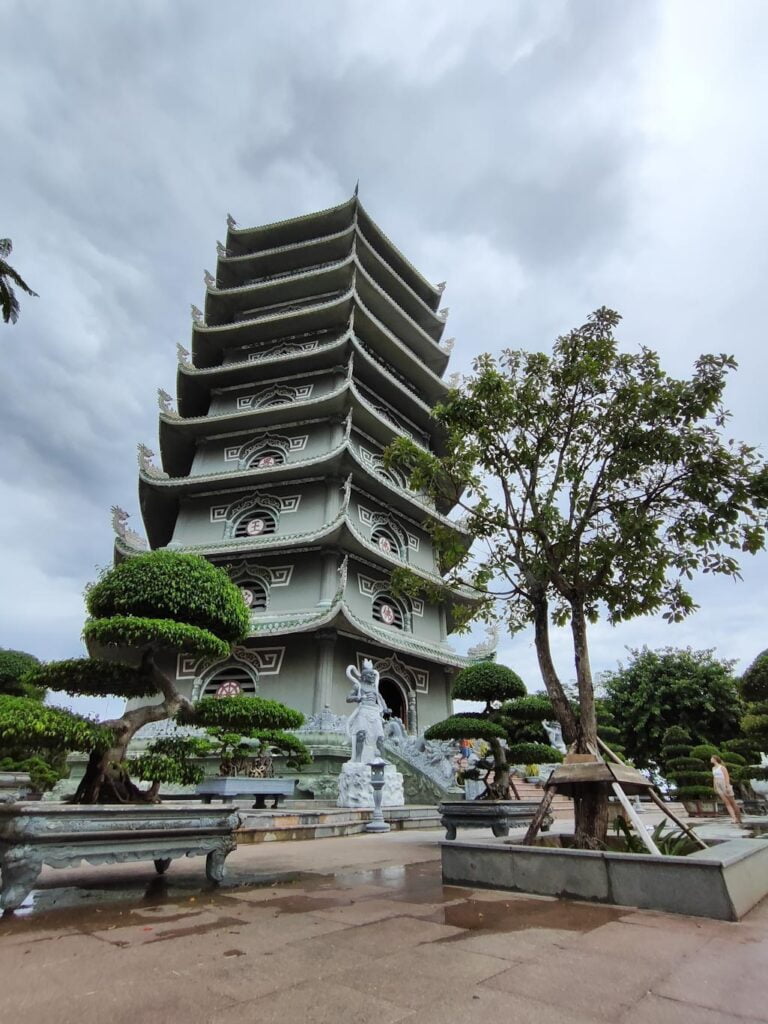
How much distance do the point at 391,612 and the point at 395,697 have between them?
3.03 metres

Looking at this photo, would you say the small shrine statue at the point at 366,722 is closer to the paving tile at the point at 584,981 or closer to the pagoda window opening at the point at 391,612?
the pagoda window opening at the point at 391,612

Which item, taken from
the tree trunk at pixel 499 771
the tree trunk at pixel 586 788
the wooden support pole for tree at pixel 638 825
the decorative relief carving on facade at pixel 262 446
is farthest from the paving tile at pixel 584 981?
the decorative relief carving on facade at pixel 262 446

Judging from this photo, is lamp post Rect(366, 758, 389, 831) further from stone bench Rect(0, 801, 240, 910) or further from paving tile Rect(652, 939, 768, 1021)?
paving tile Rect(652, 939, 768, 1021)

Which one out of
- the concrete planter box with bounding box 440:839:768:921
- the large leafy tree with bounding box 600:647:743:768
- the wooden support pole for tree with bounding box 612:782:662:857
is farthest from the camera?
the large leafy tree with bounding box 600:647:743:768

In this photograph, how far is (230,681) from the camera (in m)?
18.3

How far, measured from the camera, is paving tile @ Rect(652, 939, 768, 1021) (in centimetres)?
229

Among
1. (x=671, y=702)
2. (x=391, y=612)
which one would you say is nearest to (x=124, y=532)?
(x=391, y=612)

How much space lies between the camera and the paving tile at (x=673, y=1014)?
2.12m

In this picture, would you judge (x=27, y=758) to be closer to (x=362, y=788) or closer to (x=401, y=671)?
(x=362, y=788)

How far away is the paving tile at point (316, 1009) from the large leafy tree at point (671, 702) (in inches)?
1151

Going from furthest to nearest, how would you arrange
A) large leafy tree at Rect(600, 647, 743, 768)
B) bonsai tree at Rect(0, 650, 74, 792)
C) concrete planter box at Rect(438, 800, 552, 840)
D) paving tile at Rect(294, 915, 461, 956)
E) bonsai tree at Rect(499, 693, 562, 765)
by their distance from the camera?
1. large leafy tree at Rect(600, 647, 743, 768)
2. bonsai tree at Rect(0, 650, 74, 792)
3. bonsai tree at Rect(499, 693, 562, 765)
4. concrete planter box at Rect(438, 800, 552, 840)
5. paving tile at Rect(294, 915, 461, 956)

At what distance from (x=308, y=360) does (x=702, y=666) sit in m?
23.7

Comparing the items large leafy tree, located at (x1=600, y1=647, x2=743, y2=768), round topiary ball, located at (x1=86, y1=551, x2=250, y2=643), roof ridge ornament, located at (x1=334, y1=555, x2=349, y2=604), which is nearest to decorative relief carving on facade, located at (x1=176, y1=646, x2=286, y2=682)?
roof ridge ornament, located at (x1=334, y1=555, x2=349, y2=604)

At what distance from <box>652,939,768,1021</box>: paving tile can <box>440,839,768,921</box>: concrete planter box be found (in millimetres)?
637
